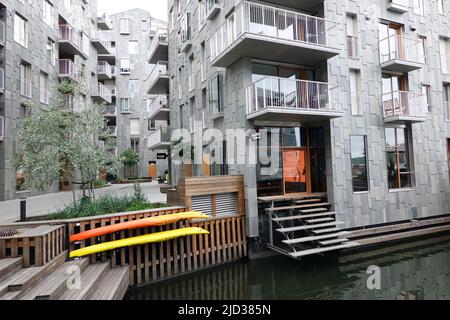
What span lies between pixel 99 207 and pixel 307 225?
21.3 ft

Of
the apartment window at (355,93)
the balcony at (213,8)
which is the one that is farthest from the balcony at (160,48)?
the apartment window at (355,93)

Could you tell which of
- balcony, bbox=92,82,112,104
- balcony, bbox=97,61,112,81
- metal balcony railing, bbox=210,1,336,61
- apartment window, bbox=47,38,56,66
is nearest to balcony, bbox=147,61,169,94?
apartment window, bbox=47,38,56,66

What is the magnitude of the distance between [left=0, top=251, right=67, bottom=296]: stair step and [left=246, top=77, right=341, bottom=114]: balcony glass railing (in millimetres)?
6896

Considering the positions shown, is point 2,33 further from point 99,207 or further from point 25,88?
point 99,207

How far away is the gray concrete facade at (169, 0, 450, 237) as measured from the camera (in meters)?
10.3

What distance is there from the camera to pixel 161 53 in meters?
22.4

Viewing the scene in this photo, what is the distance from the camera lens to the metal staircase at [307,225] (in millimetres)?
8766

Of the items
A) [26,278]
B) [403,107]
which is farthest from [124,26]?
[26,278]

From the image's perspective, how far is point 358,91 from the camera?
37.1 ft

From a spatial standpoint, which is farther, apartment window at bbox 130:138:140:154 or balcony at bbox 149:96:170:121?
apartment window at bbox 130:138:140:154

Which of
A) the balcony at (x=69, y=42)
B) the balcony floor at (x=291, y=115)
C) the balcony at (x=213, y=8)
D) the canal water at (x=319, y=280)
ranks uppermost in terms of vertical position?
the balcony at (x=69, y=42)

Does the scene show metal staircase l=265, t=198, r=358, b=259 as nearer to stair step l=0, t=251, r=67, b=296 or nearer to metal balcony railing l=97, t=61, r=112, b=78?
stair step l=0, t=251, r=67, b=296

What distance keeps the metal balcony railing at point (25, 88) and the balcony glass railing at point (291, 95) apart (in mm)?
14939

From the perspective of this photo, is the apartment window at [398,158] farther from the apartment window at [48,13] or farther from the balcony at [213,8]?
the apartment window at [48,13]
